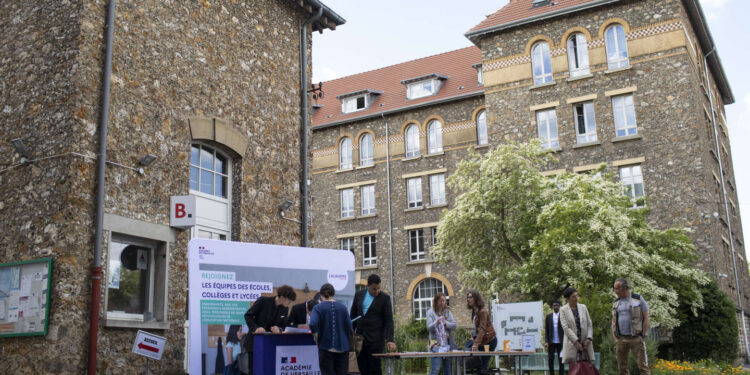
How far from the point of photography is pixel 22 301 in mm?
10070

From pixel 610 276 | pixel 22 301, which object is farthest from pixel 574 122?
pixel 22 301

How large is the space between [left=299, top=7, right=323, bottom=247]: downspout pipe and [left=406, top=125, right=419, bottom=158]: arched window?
69.7ft

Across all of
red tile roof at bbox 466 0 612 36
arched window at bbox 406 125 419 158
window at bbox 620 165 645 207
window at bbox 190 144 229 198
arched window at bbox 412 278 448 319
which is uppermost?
red tile roof at bbox 466 0 612 36

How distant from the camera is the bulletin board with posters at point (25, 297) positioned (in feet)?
32.2

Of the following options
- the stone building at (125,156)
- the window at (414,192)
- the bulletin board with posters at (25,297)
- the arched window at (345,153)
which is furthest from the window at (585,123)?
the bulletin board with posters at (25,297)

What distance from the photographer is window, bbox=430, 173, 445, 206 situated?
36188mm

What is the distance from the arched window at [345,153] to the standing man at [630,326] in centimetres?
2888

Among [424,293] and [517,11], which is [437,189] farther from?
[517,11]

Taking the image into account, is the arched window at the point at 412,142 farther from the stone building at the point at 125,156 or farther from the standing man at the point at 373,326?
the standing man at the point at 373,326

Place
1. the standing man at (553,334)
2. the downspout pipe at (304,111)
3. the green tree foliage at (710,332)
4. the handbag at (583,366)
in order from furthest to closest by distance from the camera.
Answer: the green tree foliage at (710,332) < the downspout pipe at (304,111) < the standing man at (553,334) < the handbag at (583,366)

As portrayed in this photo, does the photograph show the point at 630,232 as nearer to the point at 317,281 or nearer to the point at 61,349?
the point at 317,281

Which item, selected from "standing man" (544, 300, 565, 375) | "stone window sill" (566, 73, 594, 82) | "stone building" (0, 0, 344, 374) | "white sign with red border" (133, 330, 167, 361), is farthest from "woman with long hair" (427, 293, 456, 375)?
"stone window sill" (566, 73, 594, 82)

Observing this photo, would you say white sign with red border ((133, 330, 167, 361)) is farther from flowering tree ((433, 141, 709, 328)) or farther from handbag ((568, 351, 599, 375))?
flowering tree ((433, 141, 709, 328))

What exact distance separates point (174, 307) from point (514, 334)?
8.06 meters
